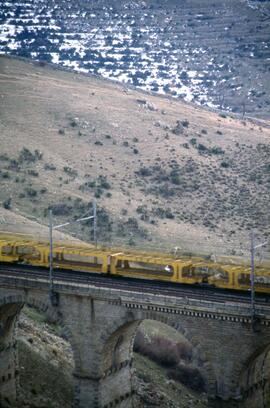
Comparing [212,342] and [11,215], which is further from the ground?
[11,215]

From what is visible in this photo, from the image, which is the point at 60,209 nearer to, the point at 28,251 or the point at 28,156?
the point at 28,156

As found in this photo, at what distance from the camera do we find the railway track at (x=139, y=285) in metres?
39.2

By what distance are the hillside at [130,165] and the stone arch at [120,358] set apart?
80.1ft

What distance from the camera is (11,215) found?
6719 centimetres

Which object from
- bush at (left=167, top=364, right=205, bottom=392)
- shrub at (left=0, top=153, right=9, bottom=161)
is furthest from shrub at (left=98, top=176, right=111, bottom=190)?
bush at (left=167, top=364, right=205, bottom=392)

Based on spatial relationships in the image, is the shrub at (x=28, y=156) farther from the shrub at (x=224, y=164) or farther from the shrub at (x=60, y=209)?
the shrub at (x=224, y=164)

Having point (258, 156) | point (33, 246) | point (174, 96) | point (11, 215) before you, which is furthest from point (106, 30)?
point (33, 246)

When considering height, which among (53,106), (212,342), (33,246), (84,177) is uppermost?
(53,106)

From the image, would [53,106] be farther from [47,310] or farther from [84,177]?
[47,310]

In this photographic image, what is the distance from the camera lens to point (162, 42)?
133 meters

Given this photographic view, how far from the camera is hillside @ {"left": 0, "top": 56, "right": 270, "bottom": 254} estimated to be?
71.5 meters

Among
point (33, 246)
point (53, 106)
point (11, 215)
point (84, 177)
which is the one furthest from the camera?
point (53, 106)

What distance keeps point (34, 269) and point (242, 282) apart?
35.5 ft

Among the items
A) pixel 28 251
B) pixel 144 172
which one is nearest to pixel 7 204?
pixel 144 172
